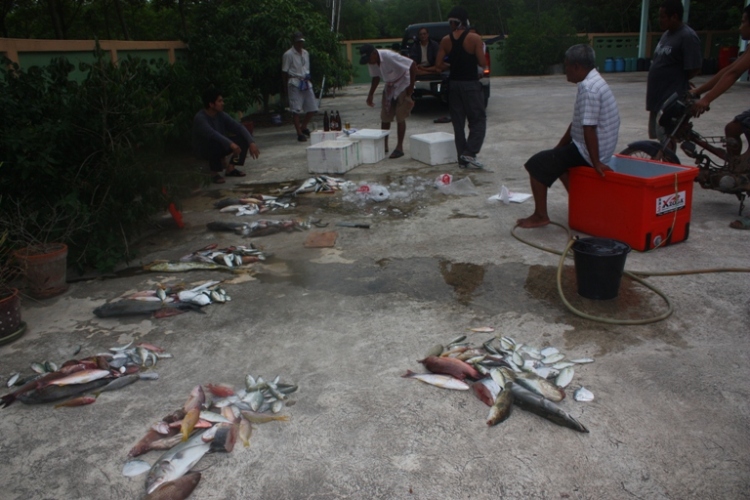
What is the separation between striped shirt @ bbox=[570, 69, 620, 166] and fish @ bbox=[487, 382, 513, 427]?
282 cm

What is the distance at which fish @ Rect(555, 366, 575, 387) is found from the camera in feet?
10.8

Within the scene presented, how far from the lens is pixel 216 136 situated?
→ 7.91 meters

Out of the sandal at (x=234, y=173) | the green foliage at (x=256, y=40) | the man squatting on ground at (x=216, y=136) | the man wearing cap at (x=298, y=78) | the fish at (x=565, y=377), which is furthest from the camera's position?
the green foliage at (x=256, y=40)

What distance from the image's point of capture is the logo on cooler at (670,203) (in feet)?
16.4

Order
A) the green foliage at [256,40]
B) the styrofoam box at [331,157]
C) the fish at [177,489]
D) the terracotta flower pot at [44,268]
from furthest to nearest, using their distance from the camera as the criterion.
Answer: the green foliage at [256,40] → the styrofoam box at [331,157] → the terracotta flower pot at [44,268] → the fish at [177,489]

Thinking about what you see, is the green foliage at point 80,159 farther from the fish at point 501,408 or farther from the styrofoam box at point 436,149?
the styrofoam box at point 436,149

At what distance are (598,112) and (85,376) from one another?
4.31 m

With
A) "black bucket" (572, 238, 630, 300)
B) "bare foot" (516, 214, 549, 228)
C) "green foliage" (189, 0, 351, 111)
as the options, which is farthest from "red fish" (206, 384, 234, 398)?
"green foliage" (189, 0, 351, 111)

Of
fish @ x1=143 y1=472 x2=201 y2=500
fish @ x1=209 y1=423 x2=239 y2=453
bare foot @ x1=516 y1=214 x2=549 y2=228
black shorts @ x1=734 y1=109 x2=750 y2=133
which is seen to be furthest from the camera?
bare foot @ x1=516 y1=214 x2=549 y2=228

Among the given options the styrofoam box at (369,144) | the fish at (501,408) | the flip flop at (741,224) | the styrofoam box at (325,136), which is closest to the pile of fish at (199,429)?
the fish at (501,408)

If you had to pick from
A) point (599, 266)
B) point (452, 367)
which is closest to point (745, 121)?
point (599, 266)

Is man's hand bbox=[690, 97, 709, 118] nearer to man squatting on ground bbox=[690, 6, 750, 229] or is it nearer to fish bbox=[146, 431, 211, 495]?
man squatting on ground bbox=[690, 6, 750, 229]

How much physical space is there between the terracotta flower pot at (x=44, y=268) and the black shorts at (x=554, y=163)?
4097mm

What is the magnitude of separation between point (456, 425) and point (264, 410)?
1.00 m
